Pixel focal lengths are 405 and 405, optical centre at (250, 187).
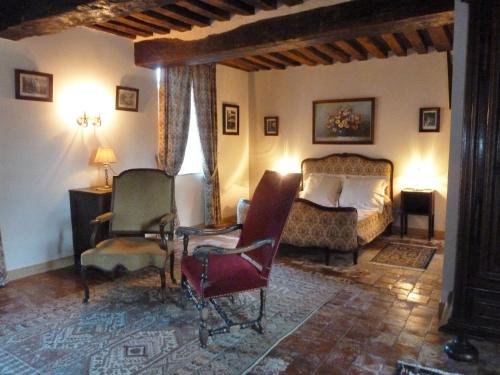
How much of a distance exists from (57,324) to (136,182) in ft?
4.64

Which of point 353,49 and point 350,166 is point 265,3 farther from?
point 350,166

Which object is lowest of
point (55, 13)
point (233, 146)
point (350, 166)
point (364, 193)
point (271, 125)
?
point (364, 193)

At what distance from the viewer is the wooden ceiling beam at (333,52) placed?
17.2ft

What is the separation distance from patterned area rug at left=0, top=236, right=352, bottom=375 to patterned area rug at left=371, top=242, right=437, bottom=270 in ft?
3.31

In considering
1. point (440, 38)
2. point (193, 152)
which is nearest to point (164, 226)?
point (193, 152)

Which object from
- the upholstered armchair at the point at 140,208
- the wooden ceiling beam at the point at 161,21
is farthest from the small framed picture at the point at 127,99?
the upholstered armchair at the point at 140,208

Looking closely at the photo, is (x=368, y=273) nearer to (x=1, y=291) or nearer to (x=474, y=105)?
(x=474, y=105)

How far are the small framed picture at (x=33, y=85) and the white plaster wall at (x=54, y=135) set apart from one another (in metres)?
0.06

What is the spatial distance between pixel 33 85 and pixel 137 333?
2.65 metres

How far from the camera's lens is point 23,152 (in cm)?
389

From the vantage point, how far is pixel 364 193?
548 cm

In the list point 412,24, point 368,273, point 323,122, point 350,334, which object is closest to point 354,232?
point 368,273

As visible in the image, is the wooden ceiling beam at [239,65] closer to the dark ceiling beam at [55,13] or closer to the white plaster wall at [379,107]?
the white plaster wall at [379,107]

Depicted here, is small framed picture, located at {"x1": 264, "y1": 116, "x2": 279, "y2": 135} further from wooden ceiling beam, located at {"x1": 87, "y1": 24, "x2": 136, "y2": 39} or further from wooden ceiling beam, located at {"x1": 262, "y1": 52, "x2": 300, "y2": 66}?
wooden ceiling beam, located at {"x1": 87, "y1": 24, "x2": 136, "y2": 39}
